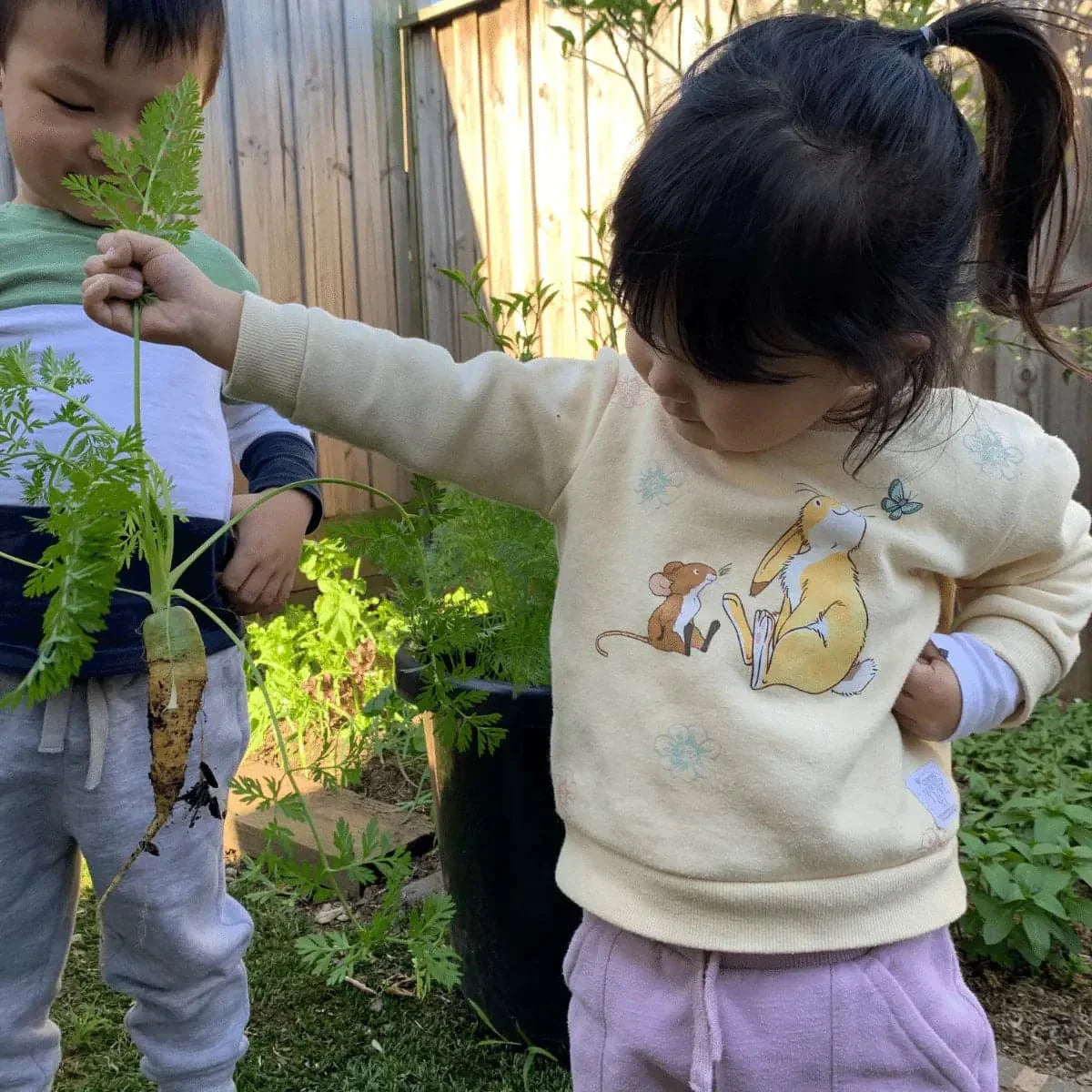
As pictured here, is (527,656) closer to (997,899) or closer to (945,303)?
(945,303)

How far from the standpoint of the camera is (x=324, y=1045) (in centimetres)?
185

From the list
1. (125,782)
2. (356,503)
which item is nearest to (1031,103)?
(125,782)

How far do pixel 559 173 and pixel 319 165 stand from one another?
887 millimetres

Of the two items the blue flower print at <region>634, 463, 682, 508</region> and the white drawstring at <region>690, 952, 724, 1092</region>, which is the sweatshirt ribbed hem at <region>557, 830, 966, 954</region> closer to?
the white drawstring at <region>690, 952, 724, 1092</region>

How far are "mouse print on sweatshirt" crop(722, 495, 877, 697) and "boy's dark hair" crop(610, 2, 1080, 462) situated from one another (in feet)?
0.35

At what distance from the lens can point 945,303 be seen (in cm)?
100

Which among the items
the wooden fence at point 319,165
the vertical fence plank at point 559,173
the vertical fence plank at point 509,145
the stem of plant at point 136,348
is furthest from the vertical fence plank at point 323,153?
the stem of plant at point 136,348

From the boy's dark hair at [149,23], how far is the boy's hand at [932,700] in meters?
1.09

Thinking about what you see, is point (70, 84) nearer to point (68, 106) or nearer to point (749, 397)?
point (68, 106)

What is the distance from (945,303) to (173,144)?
0.72 m

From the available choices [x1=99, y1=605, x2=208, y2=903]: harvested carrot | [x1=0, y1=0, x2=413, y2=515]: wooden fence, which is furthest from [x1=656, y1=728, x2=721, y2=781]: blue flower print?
[x1=0, y1=0, x2=413, y2=515]: wooden fence

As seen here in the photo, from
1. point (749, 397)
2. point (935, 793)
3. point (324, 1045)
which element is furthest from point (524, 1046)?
point (749, 397)

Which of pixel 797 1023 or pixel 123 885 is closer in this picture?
pixel 797 1023

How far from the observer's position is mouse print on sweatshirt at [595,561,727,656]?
3.43 ft
